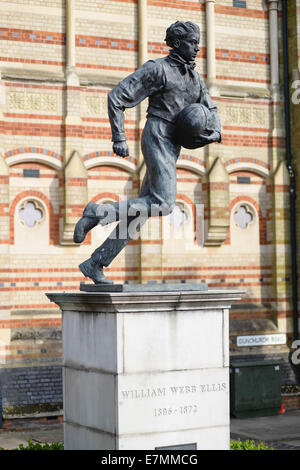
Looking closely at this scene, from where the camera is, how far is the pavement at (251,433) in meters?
14.3

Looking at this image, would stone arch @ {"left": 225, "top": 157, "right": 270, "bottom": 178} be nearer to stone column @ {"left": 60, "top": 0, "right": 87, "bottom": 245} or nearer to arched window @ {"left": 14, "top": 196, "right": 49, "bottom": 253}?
stone column @ {"left": 60, "top": 0, "right": 87, "bottom": 245}

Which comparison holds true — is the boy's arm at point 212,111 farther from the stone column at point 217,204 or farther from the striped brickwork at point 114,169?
the stone column at point 217,204

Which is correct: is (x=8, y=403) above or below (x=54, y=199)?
below

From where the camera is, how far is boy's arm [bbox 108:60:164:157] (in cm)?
880

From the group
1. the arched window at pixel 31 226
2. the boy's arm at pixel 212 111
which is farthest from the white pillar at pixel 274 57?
the boy's arm at pixel 212 111

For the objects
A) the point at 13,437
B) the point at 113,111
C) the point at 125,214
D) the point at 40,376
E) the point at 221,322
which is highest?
the point at 113,111

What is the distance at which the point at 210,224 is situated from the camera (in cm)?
1777

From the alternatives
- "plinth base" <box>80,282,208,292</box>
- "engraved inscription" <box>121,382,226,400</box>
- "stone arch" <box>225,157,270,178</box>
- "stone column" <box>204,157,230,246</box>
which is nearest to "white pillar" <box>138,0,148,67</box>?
"stone column" <box>204,157,230,246</box>

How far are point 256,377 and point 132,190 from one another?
469cm

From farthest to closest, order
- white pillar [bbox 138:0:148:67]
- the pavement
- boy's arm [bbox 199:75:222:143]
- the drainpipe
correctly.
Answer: the drainpipe
white pillar [bbox 138:0:148:67]
the pavement
boy's arm [bbox 199:75:222:143]

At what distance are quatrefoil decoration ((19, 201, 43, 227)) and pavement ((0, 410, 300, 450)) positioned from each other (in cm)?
396

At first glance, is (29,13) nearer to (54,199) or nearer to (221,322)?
(54,199)

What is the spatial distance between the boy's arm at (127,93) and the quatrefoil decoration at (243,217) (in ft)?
31.9
